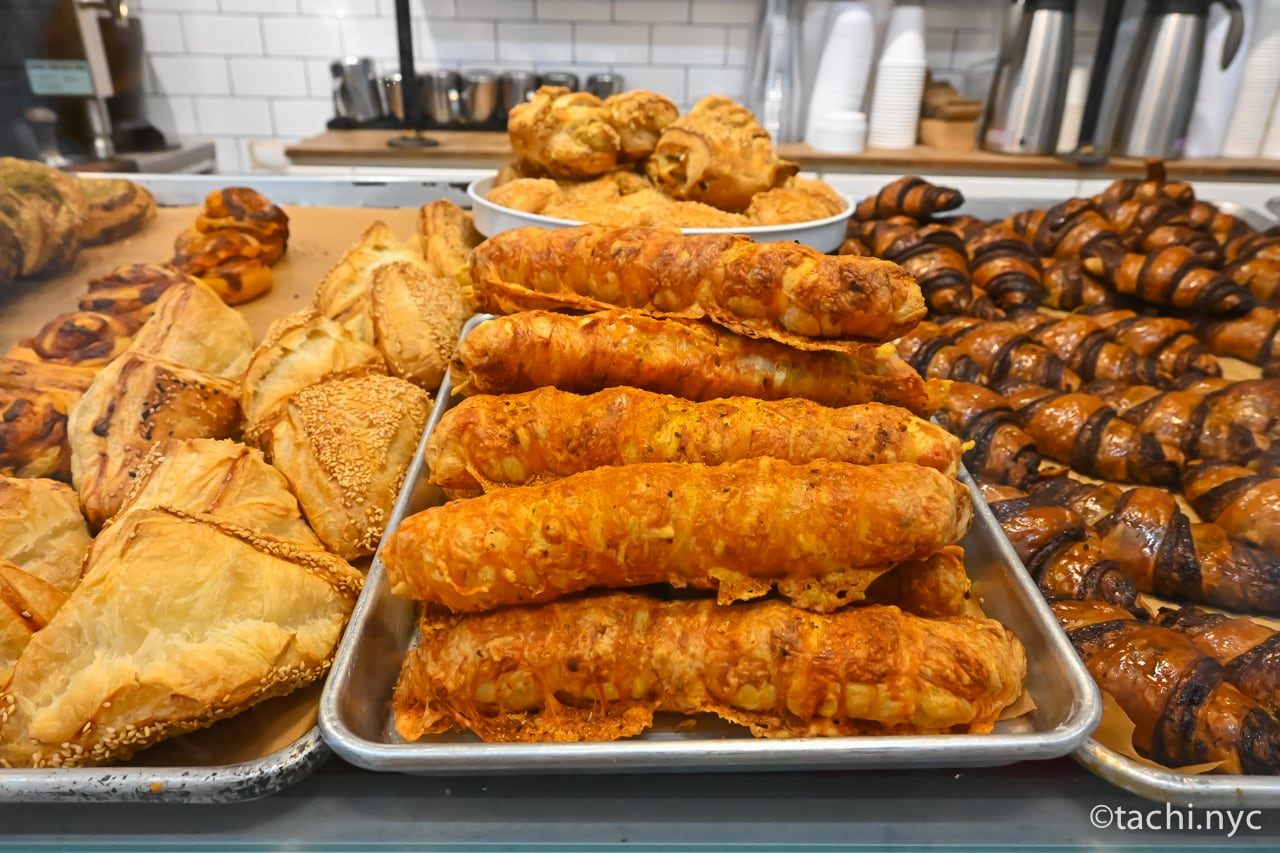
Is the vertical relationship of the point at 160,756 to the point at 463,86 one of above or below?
below

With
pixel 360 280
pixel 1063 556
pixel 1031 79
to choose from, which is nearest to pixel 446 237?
pixel 360 280

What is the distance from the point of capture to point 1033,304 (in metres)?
3.15

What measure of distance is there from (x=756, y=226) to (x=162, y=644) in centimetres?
192

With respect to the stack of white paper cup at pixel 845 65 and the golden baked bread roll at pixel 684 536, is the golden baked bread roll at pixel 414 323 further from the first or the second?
the stack of white paper cup at pixel 845 65

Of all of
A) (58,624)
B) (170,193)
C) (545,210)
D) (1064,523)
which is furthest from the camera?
(170,193)

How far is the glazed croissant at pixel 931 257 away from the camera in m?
3.10

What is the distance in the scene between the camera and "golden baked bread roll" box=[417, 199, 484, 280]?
8.96 feet

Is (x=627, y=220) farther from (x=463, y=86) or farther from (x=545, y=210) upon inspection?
(x=463, y=86)

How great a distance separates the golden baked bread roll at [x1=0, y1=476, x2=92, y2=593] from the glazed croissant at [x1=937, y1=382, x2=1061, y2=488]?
6.55ft

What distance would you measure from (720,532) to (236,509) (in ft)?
3.23

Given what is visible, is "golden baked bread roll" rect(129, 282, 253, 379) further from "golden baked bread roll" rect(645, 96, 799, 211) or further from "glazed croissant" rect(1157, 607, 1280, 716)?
"glazed croissant" rect(1157, 607, 1280, 716)

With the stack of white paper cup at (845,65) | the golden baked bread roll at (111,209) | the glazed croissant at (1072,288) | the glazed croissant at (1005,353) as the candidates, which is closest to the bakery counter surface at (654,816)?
the glazed croissant at (1005,353)

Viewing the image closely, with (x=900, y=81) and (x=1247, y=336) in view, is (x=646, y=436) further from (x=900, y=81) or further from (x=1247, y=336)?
(x=900, y=81)

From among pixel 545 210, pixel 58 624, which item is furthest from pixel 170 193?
pixel 58 624
